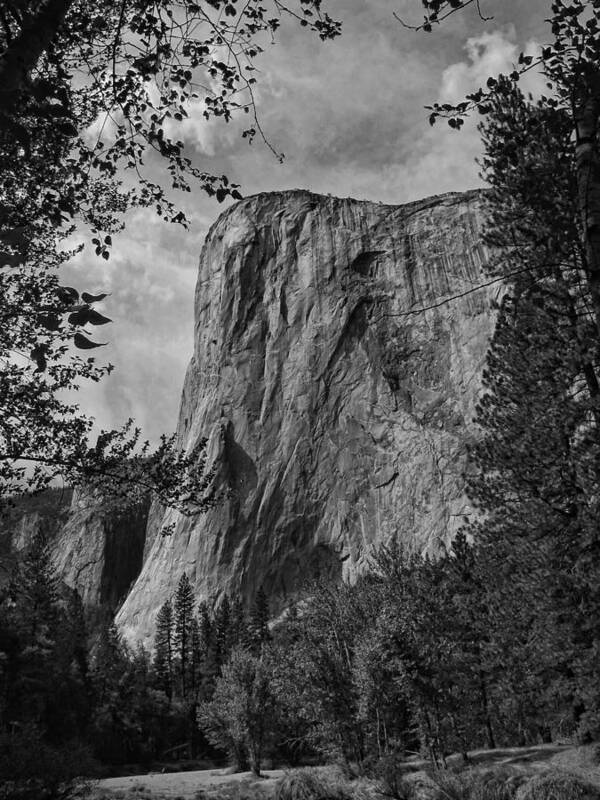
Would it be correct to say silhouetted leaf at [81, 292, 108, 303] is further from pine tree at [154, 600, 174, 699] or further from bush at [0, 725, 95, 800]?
pine tree at [154, 600, 174, 699]

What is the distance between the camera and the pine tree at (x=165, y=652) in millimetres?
65625

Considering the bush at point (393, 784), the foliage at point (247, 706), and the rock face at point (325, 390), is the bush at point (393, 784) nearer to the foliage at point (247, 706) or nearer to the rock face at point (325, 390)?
the foliage at point (247, 706)

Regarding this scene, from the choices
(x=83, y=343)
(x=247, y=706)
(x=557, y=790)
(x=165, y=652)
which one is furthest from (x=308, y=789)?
(x=165, y=652)

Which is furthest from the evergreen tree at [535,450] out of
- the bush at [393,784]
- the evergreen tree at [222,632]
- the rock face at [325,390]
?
the rock face at [325,390]

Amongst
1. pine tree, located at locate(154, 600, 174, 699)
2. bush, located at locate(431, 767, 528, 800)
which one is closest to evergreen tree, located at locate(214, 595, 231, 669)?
pine tree, located at locate(154, 600, 174, 699)

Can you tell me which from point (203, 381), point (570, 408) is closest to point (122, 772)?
point (570, 408)

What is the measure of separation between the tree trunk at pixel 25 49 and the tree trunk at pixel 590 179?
11.1ft

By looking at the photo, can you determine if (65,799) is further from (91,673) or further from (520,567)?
(91,673)

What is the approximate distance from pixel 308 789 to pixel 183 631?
2210 inches

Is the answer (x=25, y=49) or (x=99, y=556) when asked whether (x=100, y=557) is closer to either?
(x=99, y=556)

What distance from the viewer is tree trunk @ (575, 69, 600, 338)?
412 centimetres

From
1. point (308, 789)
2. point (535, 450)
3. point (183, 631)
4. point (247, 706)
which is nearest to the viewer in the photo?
point (535, 450)

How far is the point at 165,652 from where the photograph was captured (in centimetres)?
6912

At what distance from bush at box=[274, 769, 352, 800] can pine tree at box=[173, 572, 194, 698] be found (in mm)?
50294
